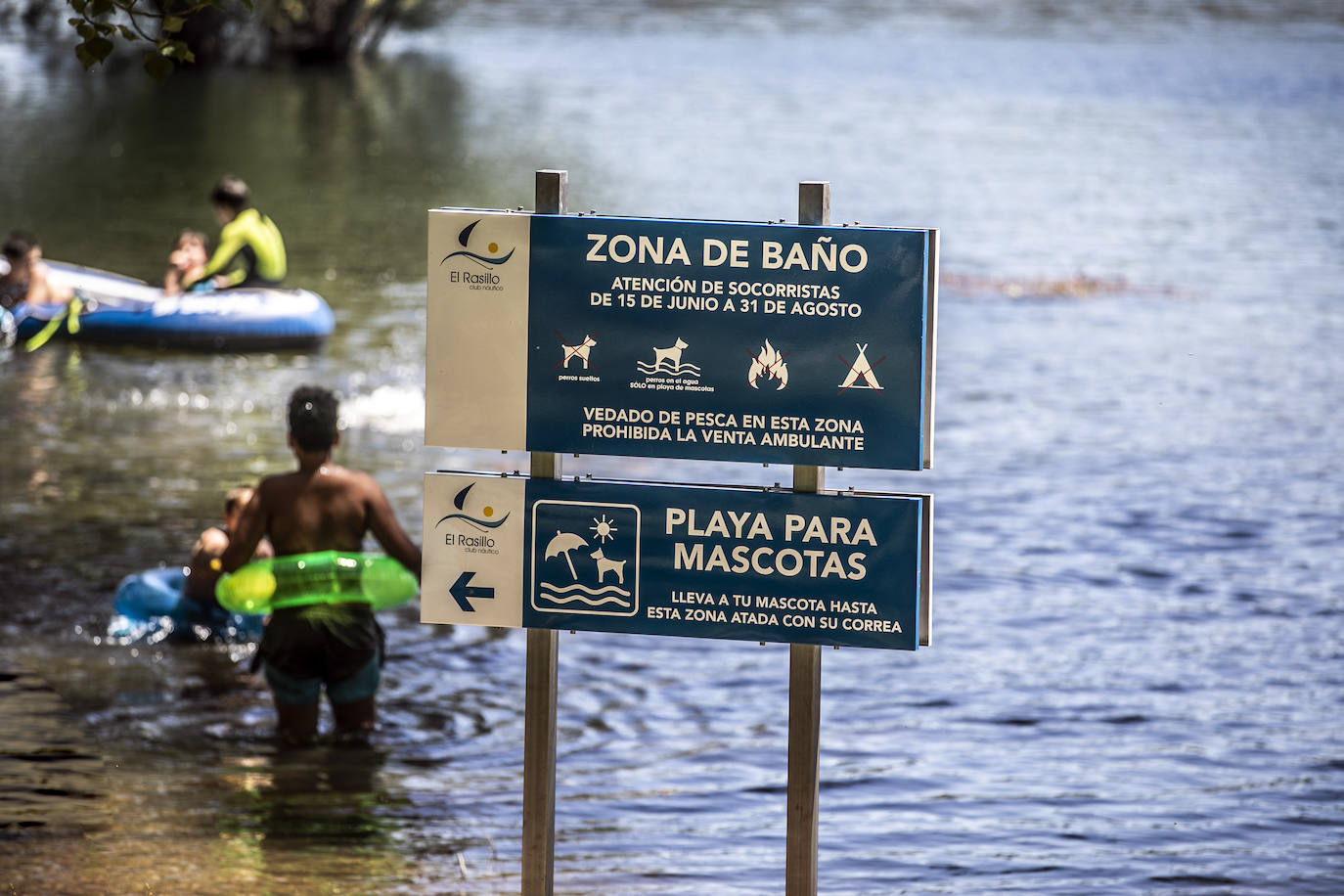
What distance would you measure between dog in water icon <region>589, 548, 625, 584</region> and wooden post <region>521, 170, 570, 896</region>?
22cm

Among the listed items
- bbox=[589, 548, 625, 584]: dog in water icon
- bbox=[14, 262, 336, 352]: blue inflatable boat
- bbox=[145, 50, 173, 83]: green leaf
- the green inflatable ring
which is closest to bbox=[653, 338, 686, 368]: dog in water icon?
bbox=[589, 548, 625, 584]: dog in water icon

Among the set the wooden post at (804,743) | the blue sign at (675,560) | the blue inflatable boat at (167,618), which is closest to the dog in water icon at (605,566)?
the blue sign at (675,560)

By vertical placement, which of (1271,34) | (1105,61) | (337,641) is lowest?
(337,641)

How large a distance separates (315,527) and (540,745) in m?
2.15

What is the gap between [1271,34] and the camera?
2842 inches

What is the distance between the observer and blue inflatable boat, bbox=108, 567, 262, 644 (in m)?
7.91

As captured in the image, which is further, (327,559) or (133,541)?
(133,541)

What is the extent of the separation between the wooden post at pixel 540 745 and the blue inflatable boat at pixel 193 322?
10260mm

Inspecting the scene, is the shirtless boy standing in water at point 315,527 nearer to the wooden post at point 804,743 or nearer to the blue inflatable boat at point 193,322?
the wooden post at point 804,743

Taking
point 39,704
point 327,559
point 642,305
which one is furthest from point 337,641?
point 642,305

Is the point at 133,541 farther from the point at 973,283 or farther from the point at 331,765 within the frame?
the point at 973,283

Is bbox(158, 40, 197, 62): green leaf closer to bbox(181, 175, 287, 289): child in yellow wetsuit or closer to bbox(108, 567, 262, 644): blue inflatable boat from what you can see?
bbox(108, 567, 262, 644): blue inflatable boat

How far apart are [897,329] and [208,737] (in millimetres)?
3742

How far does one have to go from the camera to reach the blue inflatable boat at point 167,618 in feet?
25.9
